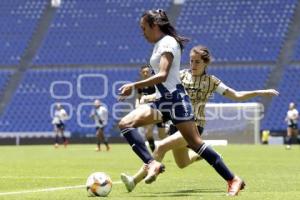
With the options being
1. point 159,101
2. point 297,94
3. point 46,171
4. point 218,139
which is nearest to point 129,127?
point 159,101

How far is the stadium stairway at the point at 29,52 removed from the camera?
139 feet

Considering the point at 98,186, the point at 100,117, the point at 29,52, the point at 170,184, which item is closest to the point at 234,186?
the point at 98,186

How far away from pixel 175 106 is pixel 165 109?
0.14 m

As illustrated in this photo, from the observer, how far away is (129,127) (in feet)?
32.8

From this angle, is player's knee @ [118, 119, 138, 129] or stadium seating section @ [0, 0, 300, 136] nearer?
player's knee @ [118, 119, 138, 129]

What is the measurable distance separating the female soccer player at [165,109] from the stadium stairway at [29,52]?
32871mm

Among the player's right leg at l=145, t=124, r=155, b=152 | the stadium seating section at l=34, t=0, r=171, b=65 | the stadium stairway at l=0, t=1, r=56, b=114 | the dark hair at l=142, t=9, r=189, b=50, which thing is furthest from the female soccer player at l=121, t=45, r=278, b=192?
the stadium stairway at l=0, t=1, r=56, b=114

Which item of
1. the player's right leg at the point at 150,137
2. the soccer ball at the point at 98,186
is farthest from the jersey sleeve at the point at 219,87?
the player's right leg at the point at 150,137

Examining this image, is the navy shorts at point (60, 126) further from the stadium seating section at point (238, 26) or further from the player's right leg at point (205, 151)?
the player's right leg at point (205, 151)

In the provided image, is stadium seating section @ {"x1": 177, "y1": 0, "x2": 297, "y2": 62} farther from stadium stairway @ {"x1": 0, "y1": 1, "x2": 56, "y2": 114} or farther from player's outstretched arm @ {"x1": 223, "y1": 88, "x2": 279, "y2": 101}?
player's outstretched arm @ {"x1": 223, "y1": 88, "x2": 279, "y2": 101}

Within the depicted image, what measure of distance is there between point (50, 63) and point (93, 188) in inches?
1335

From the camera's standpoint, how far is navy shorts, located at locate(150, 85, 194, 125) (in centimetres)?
986

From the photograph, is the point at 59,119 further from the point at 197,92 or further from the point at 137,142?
the point at 137,142

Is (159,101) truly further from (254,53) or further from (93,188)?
(254,53)
